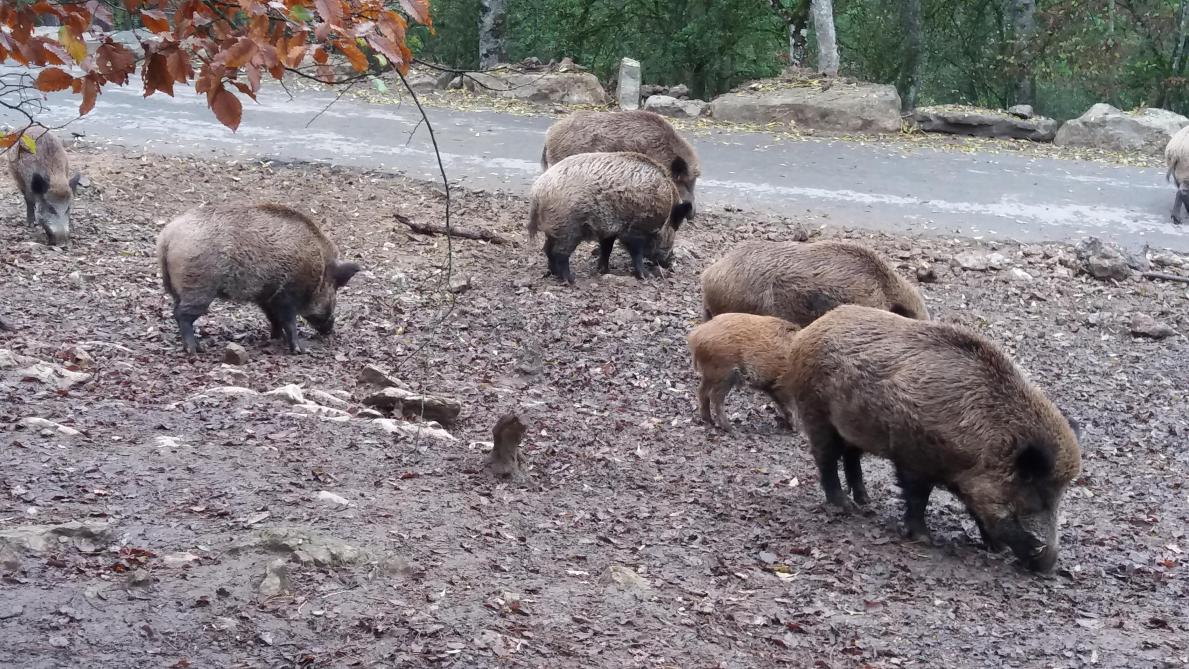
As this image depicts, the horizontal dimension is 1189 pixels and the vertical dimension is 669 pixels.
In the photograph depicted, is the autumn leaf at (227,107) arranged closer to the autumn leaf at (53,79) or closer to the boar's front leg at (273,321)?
the autumn leaf at (53,79)

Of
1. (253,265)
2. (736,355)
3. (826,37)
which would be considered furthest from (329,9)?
(826,37)

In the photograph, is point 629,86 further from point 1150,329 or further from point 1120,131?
point 1150,329

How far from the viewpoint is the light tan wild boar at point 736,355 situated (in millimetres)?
6655

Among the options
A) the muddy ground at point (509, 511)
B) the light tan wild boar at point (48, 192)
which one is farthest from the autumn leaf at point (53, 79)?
the light tan wild boar at point (48, 192)

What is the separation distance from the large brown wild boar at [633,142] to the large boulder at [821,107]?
6.26 metres

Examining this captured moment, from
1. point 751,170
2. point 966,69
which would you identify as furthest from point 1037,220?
point 966,69

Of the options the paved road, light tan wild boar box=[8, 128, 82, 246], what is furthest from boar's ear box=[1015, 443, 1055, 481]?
light tan wild boar box=[8, 128, 82, 246]

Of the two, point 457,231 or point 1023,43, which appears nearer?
point 457,231

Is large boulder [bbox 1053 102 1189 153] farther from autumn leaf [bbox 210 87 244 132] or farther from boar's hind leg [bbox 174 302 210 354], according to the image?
autumn leaf [bbox 210 87 244 132]

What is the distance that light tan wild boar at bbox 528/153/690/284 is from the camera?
32.1ft

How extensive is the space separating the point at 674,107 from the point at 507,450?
1298 cm

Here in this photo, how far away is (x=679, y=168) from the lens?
11.2m

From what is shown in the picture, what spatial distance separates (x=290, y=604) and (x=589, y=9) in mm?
19324

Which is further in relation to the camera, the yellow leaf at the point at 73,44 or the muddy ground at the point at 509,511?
the muddy ground at the point at 509,511
